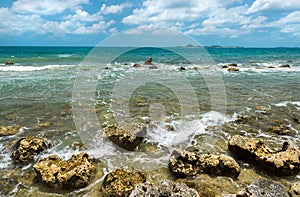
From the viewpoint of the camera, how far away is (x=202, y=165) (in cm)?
589

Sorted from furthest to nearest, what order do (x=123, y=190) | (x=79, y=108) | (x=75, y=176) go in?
(x=79, y=108), (x=75, y=176), (x=123, y=190)

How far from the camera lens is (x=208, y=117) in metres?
10.1

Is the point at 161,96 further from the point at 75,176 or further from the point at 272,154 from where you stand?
the point at 75,176

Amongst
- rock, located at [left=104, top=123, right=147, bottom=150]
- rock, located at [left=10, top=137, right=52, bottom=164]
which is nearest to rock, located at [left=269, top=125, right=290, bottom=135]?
rock, located at [left=104, top=123, right=147, bottom=150]

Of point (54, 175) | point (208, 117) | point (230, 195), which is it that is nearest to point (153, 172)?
point (230, 195)

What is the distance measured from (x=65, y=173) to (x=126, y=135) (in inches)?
91.1

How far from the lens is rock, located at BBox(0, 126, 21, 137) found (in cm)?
805

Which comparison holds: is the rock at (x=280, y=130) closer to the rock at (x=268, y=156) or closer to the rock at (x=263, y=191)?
the rock at (x=268, y=156)

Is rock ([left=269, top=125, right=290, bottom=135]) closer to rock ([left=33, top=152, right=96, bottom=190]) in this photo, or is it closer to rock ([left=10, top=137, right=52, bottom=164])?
rock ([left=33, top=152, right=96, bottom=190])

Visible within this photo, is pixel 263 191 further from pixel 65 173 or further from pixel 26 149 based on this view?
pixel 26 149

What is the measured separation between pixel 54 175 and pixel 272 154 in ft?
18.8

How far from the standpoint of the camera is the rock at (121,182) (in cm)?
484

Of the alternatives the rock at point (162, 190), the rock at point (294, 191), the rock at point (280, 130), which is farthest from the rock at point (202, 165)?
the rock at point (280, 130)

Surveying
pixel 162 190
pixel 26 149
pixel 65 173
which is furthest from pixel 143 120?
pixel 162 190
